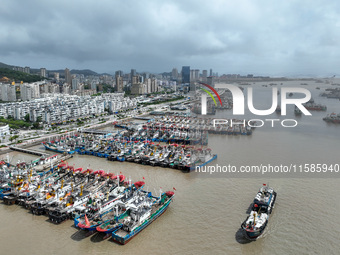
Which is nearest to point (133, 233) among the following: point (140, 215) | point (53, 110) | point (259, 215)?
point (140, 215)

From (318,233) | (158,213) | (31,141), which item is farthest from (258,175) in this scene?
(31,141)

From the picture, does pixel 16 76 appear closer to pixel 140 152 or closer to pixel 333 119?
pixel 140 152

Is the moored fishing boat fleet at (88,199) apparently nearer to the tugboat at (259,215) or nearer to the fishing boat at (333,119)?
the tugboat at (259,215)

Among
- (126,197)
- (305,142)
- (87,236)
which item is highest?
(305,142)

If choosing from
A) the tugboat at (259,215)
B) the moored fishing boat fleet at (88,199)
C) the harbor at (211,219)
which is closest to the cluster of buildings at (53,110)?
the harbor at (211,219)

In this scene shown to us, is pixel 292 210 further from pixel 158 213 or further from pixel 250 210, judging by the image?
pixel 158 213
